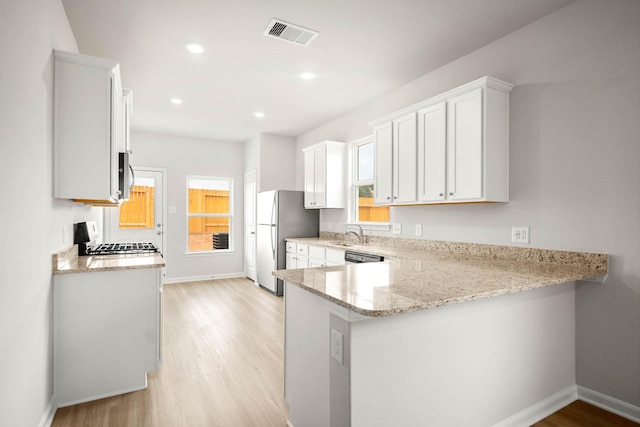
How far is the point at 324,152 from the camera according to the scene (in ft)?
15.8

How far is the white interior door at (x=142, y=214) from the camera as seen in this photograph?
228 inches

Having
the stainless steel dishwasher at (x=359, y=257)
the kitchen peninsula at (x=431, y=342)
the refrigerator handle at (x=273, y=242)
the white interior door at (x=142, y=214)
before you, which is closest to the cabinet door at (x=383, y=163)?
the stainless steel dishwasher at (x=359, y=257)

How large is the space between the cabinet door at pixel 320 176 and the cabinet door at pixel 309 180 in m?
0.06

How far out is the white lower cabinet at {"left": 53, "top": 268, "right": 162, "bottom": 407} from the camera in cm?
221

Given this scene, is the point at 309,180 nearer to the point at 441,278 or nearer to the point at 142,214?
the point at 142,214

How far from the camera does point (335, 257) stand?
13.1ft

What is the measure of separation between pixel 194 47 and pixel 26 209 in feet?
6.45

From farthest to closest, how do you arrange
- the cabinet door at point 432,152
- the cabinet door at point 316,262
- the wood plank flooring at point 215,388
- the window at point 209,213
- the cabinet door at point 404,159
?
the window at point 209,213 < the cabinet door at point 316,262 < the cabinet door at point 404,159 < the cabinet door at point 432,152 < the wood plank flooring at point 215,388

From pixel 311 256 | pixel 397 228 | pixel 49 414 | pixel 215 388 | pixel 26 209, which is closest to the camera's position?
pixel 26 209

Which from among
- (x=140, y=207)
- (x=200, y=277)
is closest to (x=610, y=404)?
(x=200, y=277)

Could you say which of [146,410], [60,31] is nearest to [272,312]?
[146,410]

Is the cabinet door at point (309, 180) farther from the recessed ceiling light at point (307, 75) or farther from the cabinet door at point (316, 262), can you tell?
the recessed ceiling light at point (307, 75)

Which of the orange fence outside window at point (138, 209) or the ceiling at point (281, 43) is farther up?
the ceiling at point (281, 43)

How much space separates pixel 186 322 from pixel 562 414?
3.55 meters
